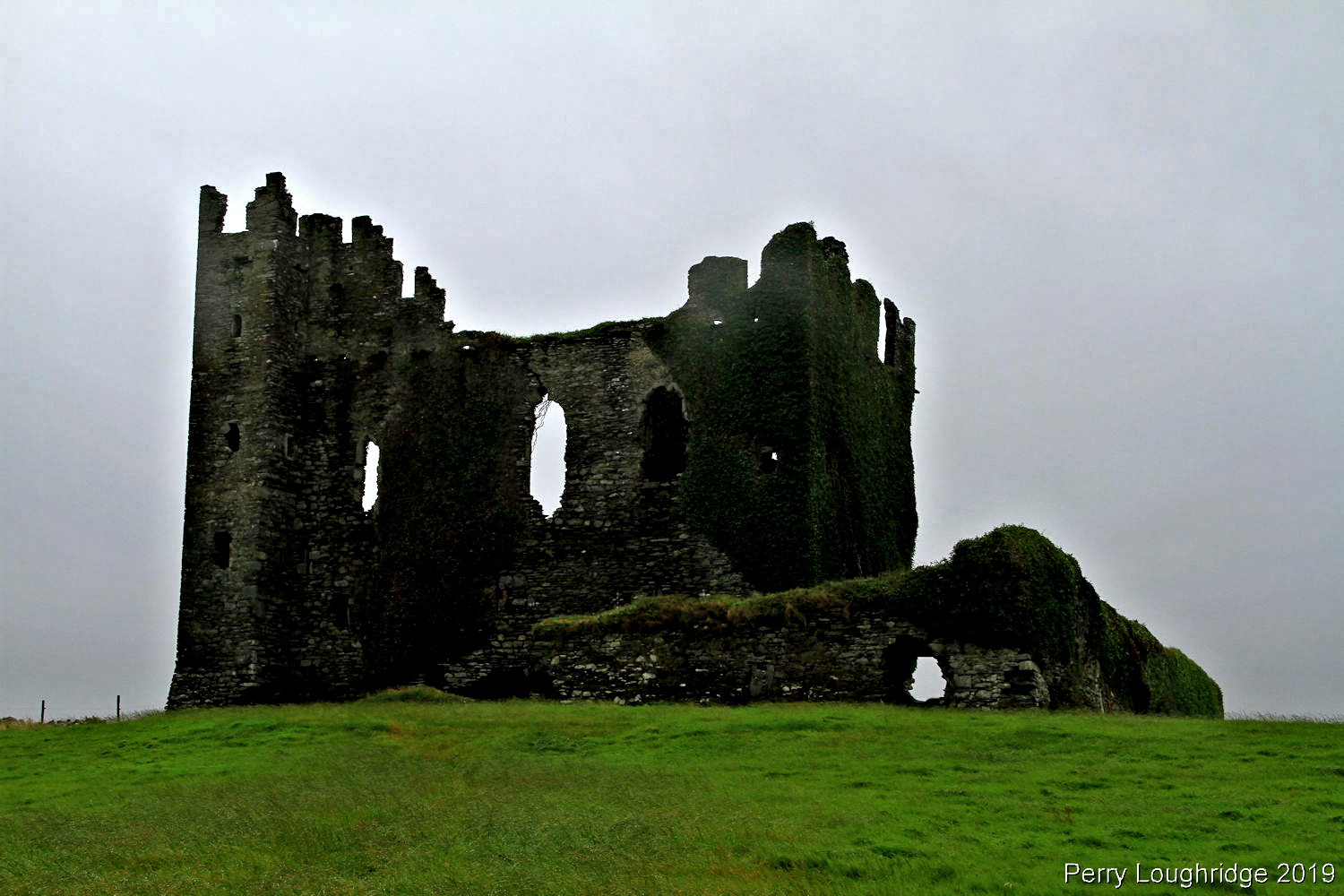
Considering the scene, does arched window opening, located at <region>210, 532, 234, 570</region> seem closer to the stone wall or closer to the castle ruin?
the castle ruin

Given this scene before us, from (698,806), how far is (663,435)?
20492 mm

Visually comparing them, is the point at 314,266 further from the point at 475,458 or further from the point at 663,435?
the point at 663,435

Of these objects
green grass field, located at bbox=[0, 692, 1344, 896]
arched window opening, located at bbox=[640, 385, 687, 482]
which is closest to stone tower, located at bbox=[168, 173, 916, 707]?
arched window opening, located at bbox=[640, 385, 687, 482]

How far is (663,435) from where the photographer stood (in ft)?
125

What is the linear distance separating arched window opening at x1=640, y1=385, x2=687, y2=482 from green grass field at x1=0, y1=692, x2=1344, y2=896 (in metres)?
11.0

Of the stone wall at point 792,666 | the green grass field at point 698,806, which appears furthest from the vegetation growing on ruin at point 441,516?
the green grass field at point 698,806

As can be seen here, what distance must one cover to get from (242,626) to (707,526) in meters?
12.6

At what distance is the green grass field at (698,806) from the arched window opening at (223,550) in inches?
465

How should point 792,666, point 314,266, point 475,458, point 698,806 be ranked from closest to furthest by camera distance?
point 698,806
point 792,666
point 475,458
point 314,266

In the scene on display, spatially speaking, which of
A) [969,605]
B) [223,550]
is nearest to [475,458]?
[223,550]

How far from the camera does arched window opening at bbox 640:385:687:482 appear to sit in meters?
37.7

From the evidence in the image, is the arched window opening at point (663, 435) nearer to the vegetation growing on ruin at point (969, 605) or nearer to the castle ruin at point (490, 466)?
the castle ruin at point (490, 466)

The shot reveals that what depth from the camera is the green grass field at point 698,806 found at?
1521 cm

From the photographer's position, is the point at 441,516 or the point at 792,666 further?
the point at 441,516
